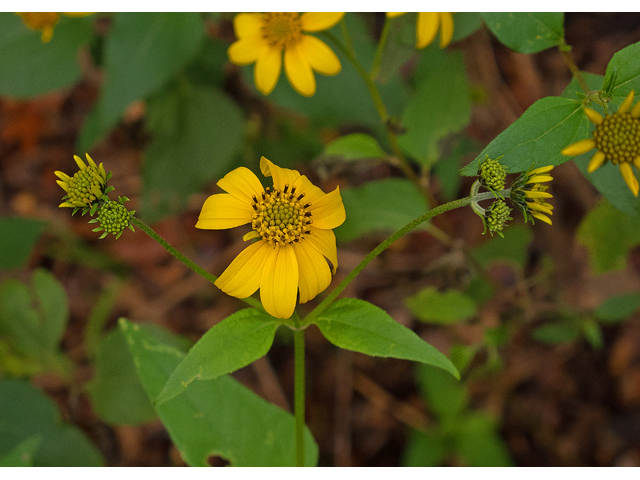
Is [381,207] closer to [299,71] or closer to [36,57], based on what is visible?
[299,71]

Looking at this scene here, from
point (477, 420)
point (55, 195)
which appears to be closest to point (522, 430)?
point (477, 420)

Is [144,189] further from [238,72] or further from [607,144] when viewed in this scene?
[607,144]

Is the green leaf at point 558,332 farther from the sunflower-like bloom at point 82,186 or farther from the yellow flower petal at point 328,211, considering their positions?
the sunflower-like bloom at point 82,186

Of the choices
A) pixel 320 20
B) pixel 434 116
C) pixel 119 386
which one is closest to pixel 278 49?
pixel 320 20

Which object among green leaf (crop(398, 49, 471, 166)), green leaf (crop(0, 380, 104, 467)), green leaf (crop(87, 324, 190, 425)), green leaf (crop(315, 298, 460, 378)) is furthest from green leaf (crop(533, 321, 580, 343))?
green leaf (crop(0, 380, 104, 467))

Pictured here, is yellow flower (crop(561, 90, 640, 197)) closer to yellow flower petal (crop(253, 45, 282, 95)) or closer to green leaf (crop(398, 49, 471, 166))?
green leaf (crop(398, 49, 471, 166))

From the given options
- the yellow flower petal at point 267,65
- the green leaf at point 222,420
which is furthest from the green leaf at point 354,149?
the green leaf at point 222,420
